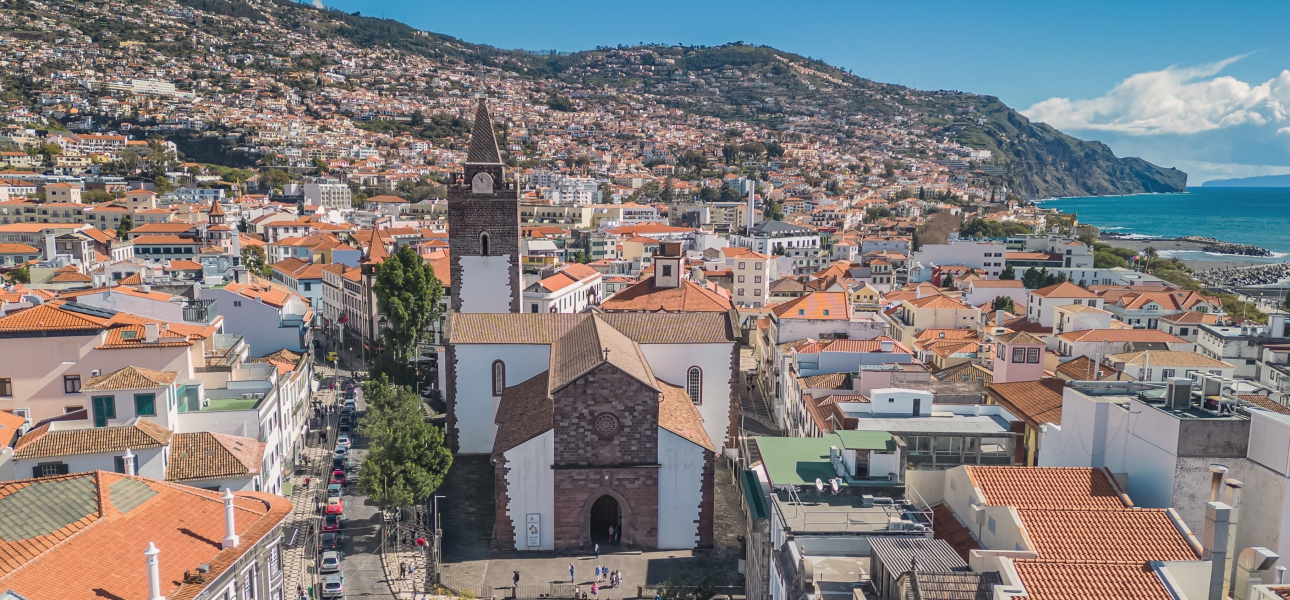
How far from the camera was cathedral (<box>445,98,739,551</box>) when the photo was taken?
85.8 feet

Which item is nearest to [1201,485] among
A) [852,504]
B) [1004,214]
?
[852,504]

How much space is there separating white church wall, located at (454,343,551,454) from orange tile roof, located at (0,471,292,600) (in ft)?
54.8

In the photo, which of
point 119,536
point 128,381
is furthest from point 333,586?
point 119,536

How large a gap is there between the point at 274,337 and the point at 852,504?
105 ft

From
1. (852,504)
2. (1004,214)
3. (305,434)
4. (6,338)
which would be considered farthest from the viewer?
(1004,214)

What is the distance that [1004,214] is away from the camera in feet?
524

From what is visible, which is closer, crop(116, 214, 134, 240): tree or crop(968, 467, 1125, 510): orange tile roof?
crop(968, 467, 1125, 510): orange tile roof

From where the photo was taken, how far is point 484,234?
37875 millimetres

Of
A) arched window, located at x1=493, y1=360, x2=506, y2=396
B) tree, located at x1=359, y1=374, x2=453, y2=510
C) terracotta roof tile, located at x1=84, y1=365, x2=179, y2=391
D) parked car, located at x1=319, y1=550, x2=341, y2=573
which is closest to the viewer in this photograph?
terracotta roof tile, located at x1=84, y1=365, x2=179, y2=391

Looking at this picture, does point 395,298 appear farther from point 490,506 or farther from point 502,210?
point 490,506

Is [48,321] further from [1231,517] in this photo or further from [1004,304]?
[1004,304]

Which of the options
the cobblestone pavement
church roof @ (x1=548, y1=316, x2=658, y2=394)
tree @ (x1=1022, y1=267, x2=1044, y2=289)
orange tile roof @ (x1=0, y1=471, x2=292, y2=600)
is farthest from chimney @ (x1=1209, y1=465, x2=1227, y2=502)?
tree @ (x1=1022, y1=267, x2=1044, y2=289)

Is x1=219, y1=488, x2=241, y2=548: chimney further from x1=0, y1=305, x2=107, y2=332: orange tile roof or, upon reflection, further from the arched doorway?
x1=0, y1=305, x2=107, y2=332: orange tile roof

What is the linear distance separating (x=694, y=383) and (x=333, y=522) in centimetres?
1336
